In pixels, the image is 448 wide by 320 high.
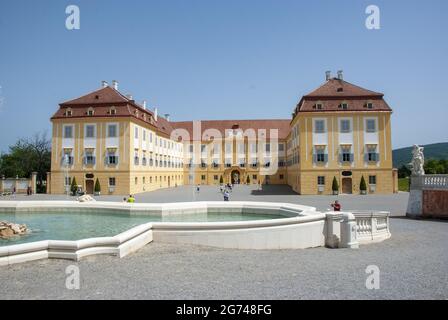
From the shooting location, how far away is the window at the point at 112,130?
3845 cm

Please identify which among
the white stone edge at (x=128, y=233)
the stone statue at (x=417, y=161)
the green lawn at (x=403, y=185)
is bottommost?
the green lawn at (x=403, y=185)

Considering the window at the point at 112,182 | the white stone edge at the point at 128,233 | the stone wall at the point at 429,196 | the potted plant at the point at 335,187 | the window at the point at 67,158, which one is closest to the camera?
the white stone edge at the point at 128,233

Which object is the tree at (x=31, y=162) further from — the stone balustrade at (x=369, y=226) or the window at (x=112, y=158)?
the stone balustrade at (x=369, y=226)

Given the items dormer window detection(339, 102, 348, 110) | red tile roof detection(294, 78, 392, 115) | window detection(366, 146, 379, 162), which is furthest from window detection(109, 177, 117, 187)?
window detection(366, 146, 379, 162)

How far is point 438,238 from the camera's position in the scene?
11.8 m

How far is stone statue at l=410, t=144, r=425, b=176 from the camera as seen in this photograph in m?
18.1

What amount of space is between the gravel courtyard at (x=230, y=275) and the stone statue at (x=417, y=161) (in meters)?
10.6

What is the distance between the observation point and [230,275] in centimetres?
631

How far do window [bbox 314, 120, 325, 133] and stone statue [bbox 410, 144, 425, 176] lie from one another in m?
17.7

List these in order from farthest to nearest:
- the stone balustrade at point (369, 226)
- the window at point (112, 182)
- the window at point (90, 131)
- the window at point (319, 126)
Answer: the window at point (90, 131) < the window at point (112, 182) < the window at point (319, 126) < the stone balustrade at point (369, 226)

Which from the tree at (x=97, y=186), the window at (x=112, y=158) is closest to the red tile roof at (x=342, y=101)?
the window at (x=112, y=158)

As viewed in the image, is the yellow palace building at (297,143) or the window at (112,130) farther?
the window at (112,130)

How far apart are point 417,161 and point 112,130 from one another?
30.7 metres
